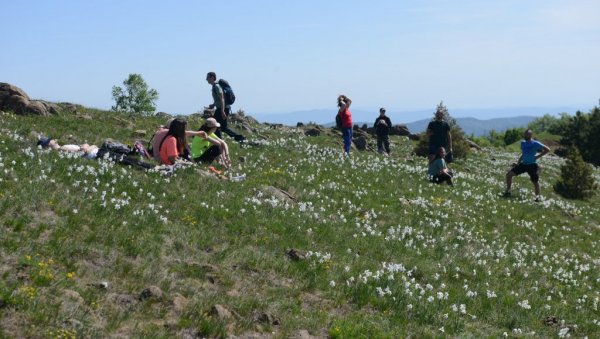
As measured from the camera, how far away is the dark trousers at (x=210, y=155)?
733 inches

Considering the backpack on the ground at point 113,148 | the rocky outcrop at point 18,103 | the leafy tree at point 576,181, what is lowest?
the leafy tree at point 576,181

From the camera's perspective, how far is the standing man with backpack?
2335 cm

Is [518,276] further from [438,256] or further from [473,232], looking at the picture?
[473,232]

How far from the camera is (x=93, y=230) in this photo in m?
10.1

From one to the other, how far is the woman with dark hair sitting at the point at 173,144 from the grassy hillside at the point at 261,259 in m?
1.01

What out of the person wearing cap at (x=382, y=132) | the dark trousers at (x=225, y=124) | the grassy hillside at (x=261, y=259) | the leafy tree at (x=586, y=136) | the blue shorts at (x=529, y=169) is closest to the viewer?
the grassy hillside at (x=261, y=259)

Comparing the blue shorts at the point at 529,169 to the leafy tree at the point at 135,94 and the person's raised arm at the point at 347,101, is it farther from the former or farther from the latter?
the leafy tree at the point at 135,94

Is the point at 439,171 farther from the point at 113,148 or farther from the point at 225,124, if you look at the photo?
the point at 113,148

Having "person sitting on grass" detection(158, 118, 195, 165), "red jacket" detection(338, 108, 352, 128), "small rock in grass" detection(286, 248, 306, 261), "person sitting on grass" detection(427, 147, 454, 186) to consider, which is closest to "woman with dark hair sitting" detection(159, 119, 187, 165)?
"person sitting on grass" detection(158, 118, 195, 165)

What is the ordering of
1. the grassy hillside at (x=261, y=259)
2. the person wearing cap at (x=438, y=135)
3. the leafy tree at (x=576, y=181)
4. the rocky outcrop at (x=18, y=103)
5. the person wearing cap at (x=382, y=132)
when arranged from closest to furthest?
the grassy hillside at (x=261, y=259)
the rocky outcrop at (x=18, y=103)
the person wearing cap at (x=438, y=135)
the leafy tree at (x=576, y=181)
the person wearing cap at (x=382, y=132)

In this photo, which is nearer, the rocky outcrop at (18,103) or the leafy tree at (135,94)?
the rocky outcrop at (18,103)

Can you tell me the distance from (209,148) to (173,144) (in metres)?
2.23

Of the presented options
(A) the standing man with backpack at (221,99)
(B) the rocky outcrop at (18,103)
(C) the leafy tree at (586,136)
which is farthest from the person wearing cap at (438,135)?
(C) the leafy tree at (586,136)

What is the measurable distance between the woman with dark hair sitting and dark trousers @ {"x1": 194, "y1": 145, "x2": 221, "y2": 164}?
1.33 metres
